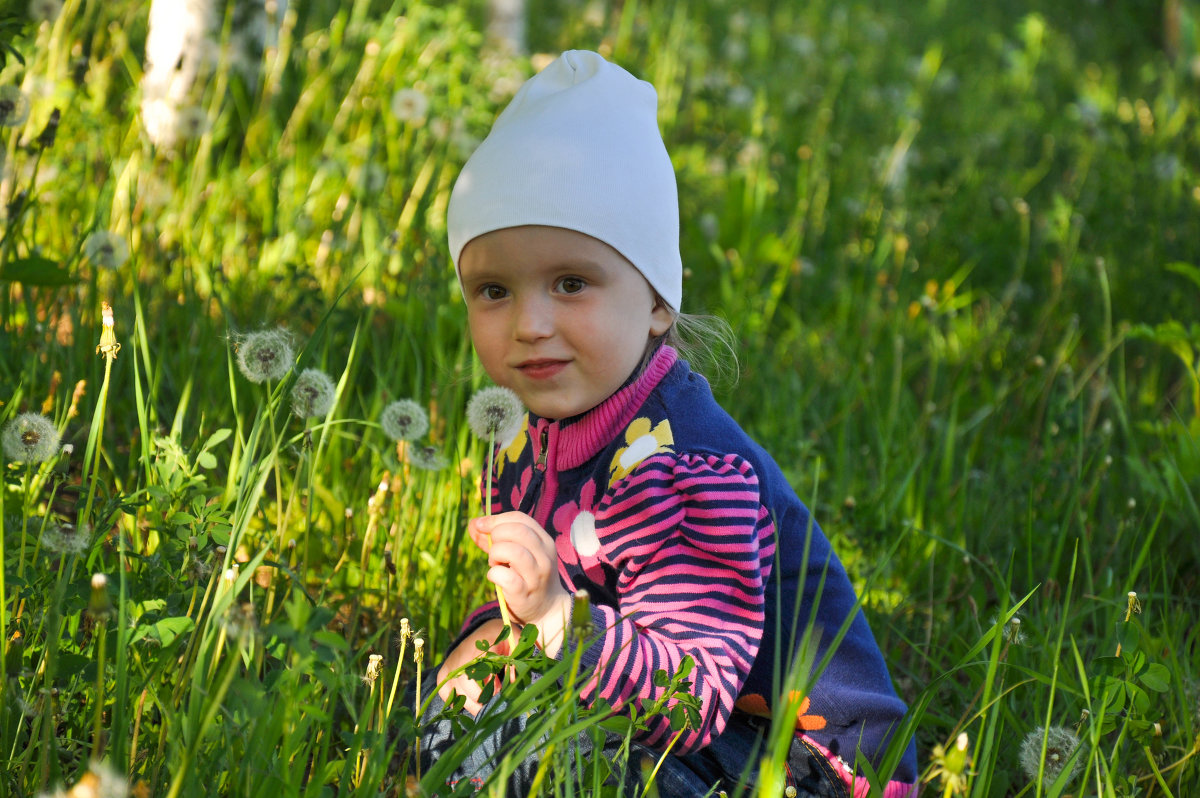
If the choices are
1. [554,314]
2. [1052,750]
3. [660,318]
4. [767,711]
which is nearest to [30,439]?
[554,314]

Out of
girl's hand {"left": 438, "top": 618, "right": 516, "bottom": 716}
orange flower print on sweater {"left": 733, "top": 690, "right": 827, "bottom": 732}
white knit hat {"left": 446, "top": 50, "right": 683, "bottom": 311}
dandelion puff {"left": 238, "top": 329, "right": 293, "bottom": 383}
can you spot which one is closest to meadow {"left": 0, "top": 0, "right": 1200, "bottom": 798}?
dandelion puff {"left": 238, "top": 329, "right": 293, "bottom": 383}

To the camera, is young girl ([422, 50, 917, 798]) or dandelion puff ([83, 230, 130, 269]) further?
dandelion puff ([83, 230, 130, 269])

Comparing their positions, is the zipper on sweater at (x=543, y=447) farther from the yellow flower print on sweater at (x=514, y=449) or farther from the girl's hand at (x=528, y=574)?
the girl's hand at (x=528, y=574)

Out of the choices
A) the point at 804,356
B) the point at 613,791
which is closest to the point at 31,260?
the point at 613,791

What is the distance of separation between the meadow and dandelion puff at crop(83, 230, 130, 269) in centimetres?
1

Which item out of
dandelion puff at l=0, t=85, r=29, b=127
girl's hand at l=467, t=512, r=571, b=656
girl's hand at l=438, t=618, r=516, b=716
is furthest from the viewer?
dandelion puff at l=0, t=85, r=29, b=127

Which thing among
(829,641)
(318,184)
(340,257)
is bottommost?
→ (829,641)

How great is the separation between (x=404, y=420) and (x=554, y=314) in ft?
1.03

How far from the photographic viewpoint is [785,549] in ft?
5.67

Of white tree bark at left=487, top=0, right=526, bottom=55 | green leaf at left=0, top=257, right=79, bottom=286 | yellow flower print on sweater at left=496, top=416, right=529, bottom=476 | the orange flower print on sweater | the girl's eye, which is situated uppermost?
white tree bark at left=487, top=0, right=526, bottom=55

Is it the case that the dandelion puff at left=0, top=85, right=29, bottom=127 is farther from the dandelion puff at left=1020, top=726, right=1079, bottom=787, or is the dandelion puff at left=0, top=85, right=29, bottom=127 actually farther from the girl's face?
the dandelion puff at left=1020, top=726, right=1079, bottom=787

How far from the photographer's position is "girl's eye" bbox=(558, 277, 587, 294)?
65.8 inches

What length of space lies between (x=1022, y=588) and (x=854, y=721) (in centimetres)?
89

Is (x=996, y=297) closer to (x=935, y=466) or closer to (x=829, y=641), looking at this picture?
(x=935, y=466)
